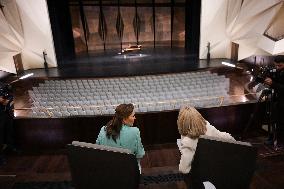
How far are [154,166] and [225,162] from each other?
2063 mm

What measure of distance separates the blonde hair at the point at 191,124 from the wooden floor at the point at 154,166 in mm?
1018

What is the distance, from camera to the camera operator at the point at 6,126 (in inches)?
165

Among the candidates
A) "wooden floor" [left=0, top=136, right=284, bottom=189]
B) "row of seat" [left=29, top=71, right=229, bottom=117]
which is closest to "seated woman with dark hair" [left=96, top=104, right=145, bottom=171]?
"wooden floor" [left=0, top=136, right=284, bottom=189]

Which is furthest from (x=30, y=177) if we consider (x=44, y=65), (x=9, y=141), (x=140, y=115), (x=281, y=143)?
(x=44, y=65)

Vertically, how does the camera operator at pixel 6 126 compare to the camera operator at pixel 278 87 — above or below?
below

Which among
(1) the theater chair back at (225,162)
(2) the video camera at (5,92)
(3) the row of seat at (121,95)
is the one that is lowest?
(3) the row of seat at (121,95)

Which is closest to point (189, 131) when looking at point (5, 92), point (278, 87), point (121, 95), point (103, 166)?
point (103, 166)

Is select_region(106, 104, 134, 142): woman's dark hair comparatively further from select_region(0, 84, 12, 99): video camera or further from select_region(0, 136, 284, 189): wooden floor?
select_region(0, 84, 12, 99): video camera

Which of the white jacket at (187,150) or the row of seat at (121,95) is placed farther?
the row of seat at (121,95)

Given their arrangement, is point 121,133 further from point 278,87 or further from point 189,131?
point 278,87

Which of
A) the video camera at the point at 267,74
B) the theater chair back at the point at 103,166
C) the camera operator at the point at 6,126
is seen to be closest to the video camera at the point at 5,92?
the camera operator at the point at 6,126

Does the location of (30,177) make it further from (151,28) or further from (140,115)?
(151,28)

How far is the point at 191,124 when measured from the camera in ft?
7.24

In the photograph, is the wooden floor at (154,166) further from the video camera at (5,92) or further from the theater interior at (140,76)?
the video camera at (5,92)
